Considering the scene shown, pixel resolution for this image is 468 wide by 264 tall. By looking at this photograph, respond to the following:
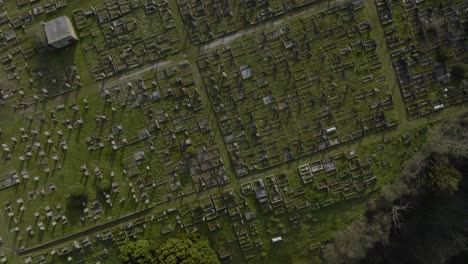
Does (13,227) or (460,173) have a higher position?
(13,227)

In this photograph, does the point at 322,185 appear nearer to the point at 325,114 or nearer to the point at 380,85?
the point at 325,114

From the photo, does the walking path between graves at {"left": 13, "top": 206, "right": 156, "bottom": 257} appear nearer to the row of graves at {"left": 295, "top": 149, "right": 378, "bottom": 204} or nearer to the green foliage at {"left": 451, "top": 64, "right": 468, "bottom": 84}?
the row of graves at {"left": 295, "top": 149, "right": 378, "bottom": 204}

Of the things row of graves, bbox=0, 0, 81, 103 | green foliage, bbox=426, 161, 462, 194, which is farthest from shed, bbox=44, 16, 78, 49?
green foliage, bbox=426, 161, 462, 194

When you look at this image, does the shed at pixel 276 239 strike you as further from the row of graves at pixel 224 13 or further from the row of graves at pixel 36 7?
the row of graves at pixel 36 7

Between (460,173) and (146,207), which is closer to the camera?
(460,173)

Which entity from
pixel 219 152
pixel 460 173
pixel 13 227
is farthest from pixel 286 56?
pixel 13 227

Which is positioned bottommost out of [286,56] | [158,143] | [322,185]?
[322,185]
